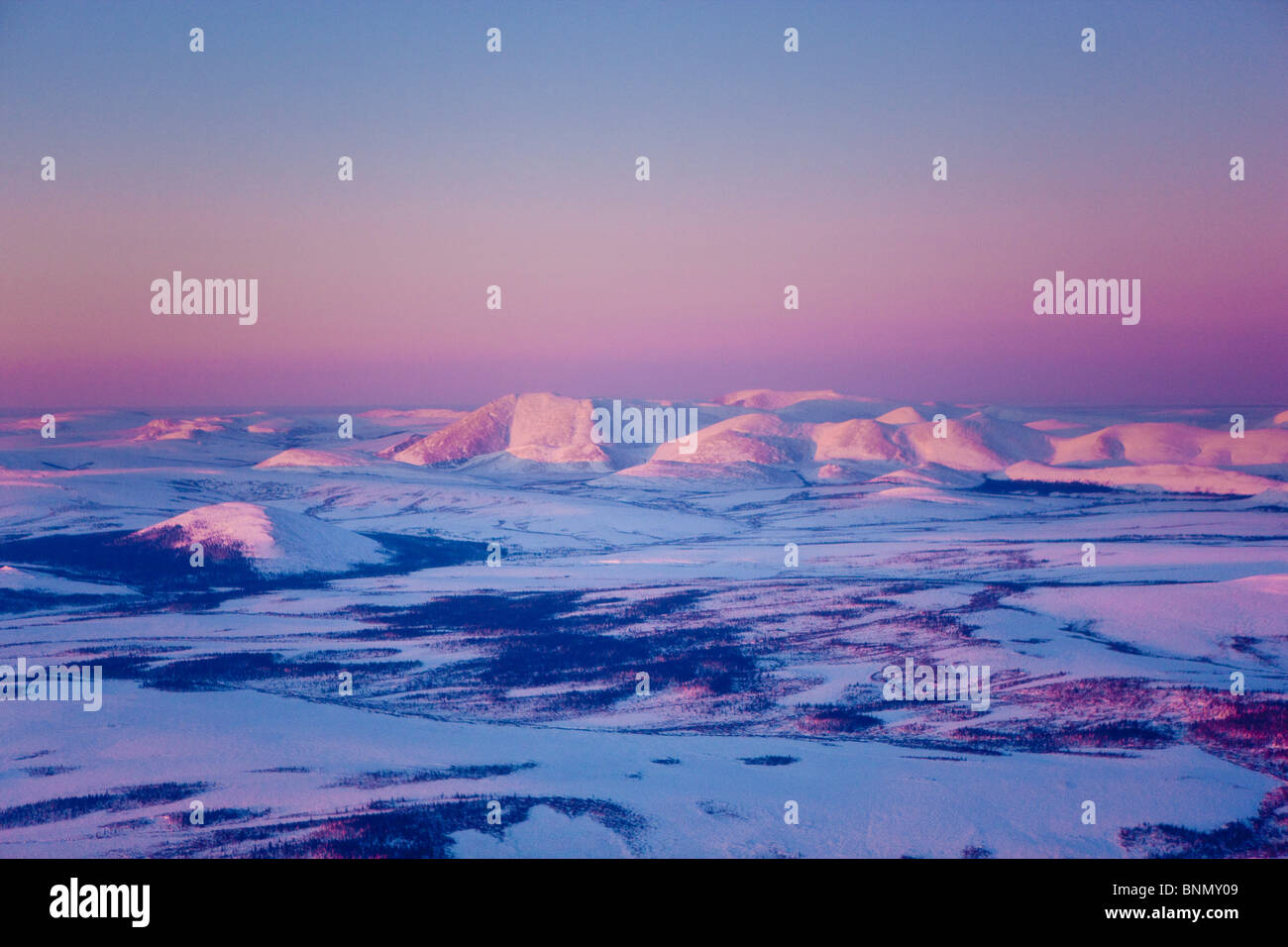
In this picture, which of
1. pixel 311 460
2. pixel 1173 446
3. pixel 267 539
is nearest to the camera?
pixel 267 539

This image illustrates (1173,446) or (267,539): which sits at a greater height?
(1173,446)

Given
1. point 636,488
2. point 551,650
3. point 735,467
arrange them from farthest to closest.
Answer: point 735,467
point 636,488
point 551,650

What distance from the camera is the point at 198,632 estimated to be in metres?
19.7

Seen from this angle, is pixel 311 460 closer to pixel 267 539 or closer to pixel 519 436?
pixel 519 436

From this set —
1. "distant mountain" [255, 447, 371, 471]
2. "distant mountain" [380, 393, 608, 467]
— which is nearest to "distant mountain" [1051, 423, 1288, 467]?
"distant mountain" [380, 393, 608, 467]

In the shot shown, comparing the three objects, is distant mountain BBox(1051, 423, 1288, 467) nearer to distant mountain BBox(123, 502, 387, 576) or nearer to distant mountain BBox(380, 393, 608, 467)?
distant mountain BBox(380, 393, 608, 467)

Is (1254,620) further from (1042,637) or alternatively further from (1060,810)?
(1060,810)

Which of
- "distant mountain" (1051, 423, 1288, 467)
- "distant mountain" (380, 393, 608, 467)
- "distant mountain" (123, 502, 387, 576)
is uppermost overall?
"distant mountain" (380, 393, 608, 467)

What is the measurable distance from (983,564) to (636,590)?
8827 mm

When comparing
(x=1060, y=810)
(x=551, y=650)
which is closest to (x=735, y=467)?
(x=551, y=650)

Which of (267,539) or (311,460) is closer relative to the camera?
(267,539)

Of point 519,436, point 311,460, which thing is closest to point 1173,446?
point 519,436

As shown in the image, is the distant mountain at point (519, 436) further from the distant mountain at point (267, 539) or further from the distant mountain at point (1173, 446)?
the distant mountain at point (1173, 446)

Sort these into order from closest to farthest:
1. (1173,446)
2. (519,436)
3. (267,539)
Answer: (267,539), (1173,446), (519,436)
